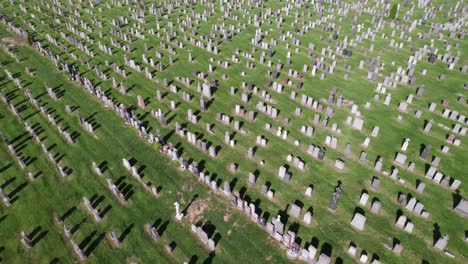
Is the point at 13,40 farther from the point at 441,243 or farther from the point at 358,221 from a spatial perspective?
the point at 441,243

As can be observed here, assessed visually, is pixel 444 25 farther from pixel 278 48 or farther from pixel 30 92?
pixel 30 92

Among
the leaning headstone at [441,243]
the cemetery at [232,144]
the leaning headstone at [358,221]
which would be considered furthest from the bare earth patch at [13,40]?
the leaning headstone at [441,243]

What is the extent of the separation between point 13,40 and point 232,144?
29.0 metres

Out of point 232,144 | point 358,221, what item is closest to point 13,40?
point 232,144

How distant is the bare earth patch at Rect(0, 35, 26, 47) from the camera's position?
107 ft

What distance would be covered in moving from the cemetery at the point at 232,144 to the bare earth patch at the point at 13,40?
1.08ft

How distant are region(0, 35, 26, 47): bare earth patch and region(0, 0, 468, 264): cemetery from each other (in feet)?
1.08

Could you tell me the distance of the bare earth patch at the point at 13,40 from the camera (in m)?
32.8

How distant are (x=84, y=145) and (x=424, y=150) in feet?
70.5

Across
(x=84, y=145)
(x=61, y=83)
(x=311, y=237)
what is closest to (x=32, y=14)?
(x=61, y=83)

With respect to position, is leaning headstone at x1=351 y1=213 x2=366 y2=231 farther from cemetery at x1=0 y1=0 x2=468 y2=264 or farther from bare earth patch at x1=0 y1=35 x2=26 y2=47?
bare earth patch at x1=0 y1=35 x2=26 y2=47

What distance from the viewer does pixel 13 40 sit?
3341 centimetres

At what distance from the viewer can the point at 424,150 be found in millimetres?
19219

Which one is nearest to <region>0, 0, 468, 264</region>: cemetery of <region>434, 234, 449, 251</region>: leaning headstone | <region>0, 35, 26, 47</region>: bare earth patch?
<region>434, 234, 449, 251</region>: leaning headstone
